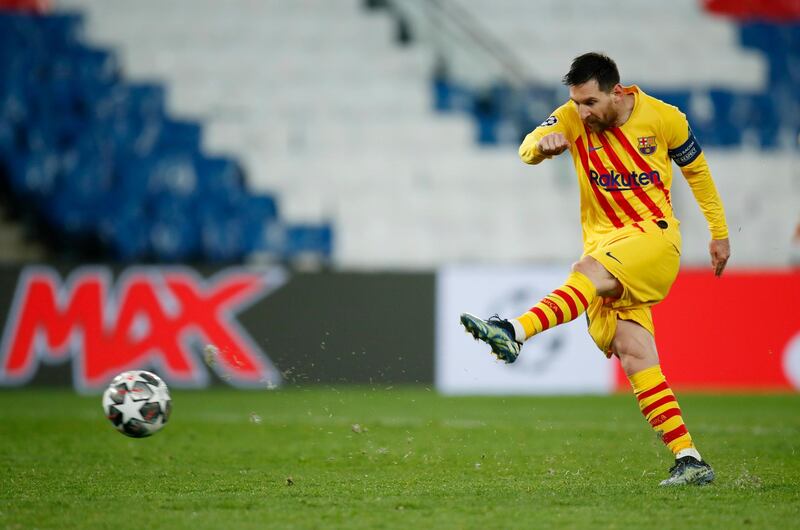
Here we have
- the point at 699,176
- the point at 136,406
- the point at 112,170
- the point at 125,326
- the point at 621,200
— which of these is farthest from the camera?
the point at 112,170

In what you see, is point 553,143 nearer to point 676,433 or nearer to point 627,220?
point 627,220

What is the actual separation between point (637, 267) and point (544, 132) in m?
0.78

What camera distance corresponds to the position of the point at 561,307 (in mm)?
5156

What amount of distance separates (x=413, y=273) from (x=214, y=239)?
241 cm

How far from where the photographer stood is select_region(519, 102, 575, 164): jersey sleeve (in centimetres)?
530

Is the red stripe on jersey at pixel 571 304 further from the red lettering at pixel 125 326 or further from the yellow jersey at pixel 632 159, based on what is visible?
the red lettering at pixel 125 326

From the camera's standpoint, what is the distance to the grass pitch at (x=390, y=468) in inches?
175

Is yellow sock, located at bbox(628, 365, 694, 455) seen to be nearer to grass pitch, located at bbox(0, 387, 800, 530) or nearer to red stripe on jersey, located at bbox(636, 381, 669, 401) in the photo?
red stripe on jersey, located at bbox(636, 381, 669, 401)

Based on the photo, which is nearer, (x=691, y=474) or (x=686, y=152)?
(x=691, y=474)

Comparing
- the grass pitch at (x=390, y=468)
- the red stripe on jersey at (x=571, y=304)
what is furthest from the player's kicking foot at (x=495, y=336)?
the grass pitch at (x=390, y=468)

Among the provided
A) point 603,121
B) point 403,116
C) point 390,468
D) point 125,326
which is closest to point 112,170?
point 125,326

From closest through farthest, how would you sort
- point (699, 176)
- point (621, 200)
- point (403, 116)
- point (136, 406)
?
point (621, 200)
point (699, 176)
point (136, 406)
point (403, 116)

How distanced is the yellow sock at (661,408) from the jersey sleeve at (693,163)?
0.79 meters

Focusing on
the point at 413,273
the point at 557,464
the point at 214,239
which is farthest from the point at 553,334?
the point at 557,464
